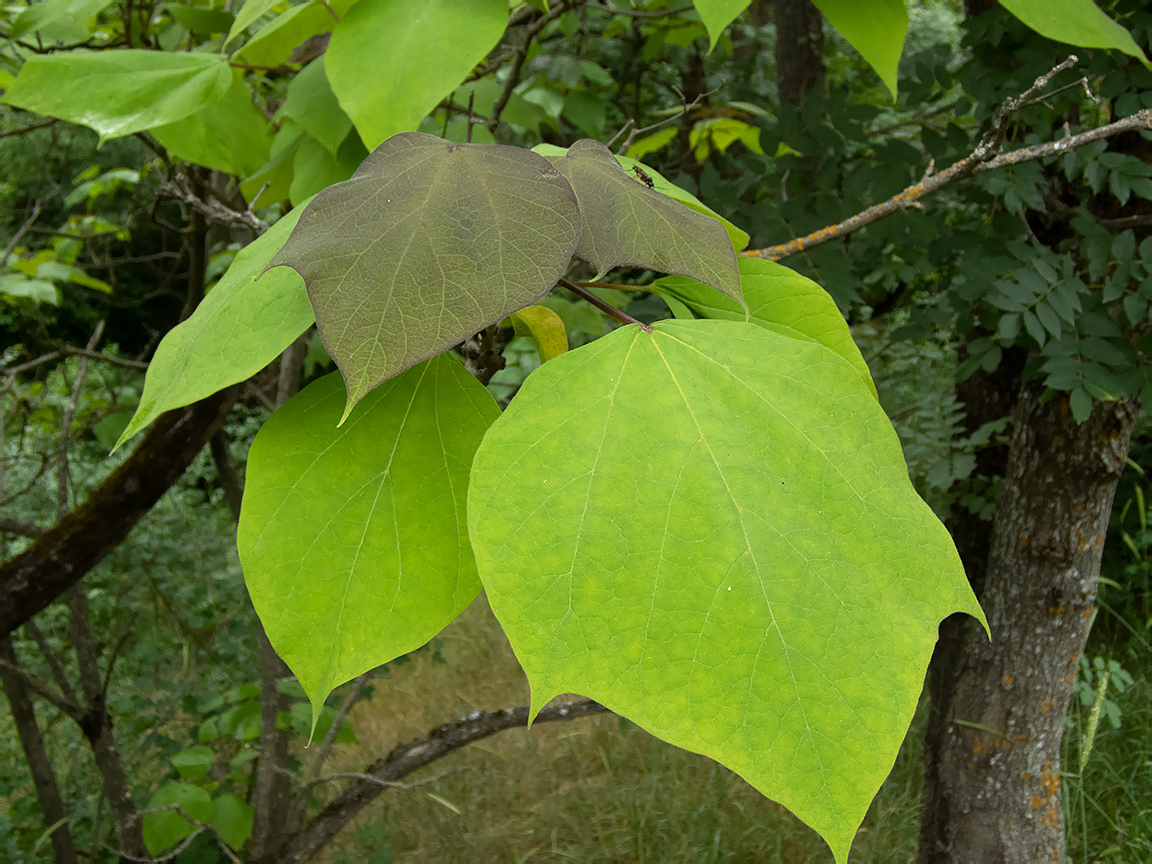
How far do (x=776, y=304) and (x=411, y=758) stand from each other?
936 millimetres

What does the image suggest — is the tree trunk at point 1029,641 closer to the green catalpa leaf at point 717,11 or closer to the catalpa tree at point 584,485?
the green catalpa leaf at point 717,11

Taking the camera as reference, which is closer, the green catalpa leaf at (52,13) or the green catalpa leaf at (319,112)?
the green catalpa leaf at (319,112)

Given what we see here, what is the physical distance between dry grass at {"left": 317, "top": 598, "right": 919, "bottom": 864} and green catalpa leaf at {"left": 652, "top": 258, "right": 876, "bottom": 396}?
6.54ft

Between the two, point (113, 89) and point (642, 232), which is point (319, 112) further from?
point (642, 232)

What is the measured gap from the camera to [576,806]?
2531mm

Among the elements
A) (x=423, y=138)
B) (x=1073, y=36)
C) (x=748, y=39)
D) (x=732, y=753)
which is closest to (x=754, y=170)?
(x=1073, y=36)

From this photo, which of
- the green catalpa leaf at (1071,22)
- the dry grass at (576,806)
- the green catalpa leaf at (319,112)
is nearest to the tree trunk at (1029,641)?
the dry grass at (576,806)

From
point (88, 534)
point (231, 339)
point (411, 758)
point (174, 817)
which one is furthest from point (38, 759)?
point (231, 339)

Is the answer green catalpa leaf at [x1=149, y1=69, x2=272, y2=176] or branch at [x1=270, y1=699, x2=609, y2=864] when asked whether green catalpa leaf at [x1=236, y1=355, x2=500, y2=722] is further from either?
branch at [x1=270, y1=699, x2=609, y2=864]

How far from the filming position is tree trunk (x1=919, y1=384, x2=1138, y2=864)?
144cm

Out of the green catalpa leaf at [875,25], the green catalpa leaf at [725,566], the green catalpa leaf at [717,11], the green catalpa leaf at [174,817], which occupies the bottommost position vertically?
the green catalpa leaf at [174,817]

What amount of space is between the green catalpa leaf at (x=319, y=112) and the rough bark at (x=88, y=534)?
1.97ft

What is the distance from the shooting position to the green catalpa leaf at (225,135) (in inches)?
25.7

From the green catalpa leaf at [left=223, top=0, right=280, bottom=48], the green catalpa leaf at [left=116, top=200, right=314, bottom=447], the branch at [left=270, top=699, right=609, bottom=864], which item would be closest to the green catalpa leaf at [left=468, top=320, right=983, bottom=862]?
the green catalpa leaf at [left=116, top=200, right=314, bottom=447]
